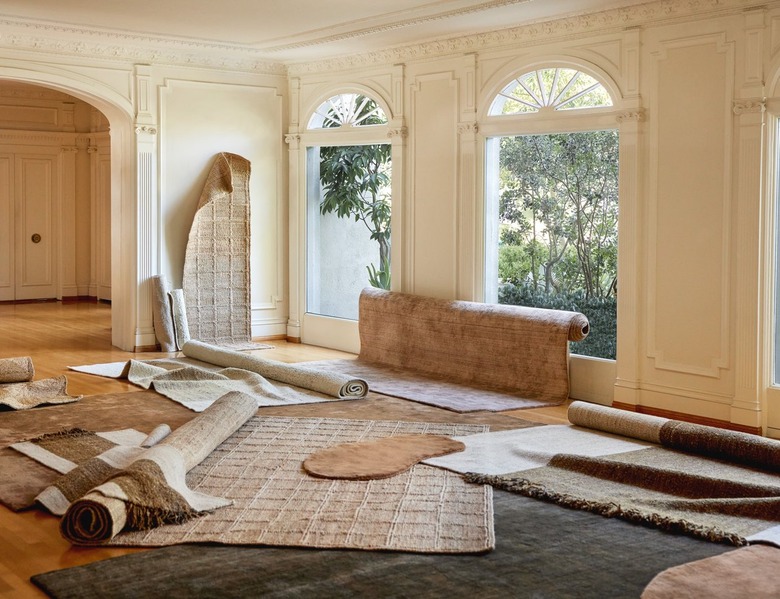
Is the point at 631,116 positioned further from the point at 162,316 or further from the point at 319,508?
the point at 162,316

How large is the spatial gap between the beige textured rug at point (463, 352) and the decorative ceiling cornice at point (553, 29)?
203 cm

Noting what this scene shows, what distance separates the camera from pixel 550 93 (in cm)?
734

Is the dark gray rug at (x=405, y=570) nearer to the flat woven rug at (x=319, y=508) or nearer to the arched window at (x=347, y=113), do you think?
the flat woven rug at (x=319, y=508)

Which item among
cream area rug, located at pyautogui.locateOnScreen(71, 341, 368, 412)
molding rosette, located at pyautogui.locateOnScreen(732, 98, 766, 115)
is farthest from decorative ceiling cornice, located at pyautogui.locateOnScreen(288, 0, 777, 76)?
cream area rug, located at pyautogui.locateOnScreen(71, 341, 368, 412)

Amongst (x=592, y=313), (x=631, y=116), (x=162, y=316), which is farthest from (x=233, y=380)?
(x=631, y=116)

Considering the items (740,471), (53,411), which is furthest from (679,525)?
(53,411)

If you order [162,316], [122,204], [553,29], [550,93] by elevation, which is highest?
[553,29]

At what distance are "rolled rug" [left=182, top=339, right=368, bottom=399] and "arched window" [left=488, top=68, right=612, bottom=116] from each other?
248cm

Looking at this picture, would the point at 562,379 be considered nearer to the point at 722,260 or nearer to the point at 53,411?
the point at 722,260

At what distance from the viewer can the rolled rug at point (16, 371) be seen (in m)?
7.04

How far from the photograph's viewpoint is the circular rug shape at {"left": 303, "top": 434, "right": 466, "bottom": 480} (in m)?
4.84

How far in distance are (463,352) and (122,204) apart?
12.2 feet

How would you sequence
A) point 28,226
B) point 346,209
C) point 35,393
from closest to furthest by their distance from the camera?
point 35,393, point 346,209, point 28,226

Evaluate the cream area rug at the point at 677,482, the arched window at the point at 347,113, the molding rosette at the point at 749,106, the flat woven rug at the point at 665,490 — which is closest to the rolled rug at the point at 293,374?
the cream area rug at the point at 677,482
